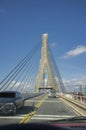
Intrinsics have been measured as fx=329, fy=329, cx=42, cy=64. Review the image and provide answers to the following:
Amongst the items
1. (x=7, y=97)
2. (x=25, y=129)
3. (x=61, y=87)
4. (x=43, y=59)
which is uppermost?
(x=43, y=59)

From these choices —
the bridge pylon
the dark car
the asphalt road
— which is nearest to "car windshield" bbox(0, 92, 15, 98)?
the dark car

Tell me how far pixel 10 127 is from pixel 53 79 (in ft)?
300

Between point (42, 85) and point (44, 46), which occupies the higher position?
point (44, 46)

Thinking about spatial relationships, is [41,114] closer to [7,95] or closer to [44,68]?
[7,95]

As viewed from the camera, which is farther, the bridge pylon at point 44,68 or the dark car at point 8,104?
the bridge pylon at point 44,68

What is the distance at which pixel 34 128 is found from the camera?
2.87 metres

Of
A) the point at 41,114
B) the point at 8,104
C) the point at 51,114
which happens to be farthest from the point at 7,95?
the point at 51,114

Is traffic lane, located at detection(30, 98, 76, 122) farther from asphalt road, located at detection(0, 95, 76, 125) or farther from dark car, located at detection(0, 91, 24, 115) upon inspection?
dark car, located at detection(0, 91, 24, 115)

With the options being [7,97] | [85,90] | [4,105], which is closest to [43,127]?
[4,105]

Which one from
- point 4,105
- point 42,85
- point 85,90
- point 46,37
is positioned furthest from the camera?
point 42,85

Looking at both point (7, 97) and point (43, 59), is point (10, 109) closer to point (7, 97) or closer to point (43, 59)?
point (7, 97)

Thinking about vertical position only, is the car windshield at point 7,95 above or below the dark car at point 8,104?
above

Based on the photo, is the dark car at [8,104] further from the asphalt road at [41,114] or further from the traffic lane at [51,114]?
the traffic lane at [51,114]

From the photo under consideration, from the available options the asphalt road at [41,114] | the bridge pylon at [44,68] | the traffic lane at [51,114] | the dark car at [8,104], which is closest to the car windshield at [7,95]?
the dark car at [8,104]
